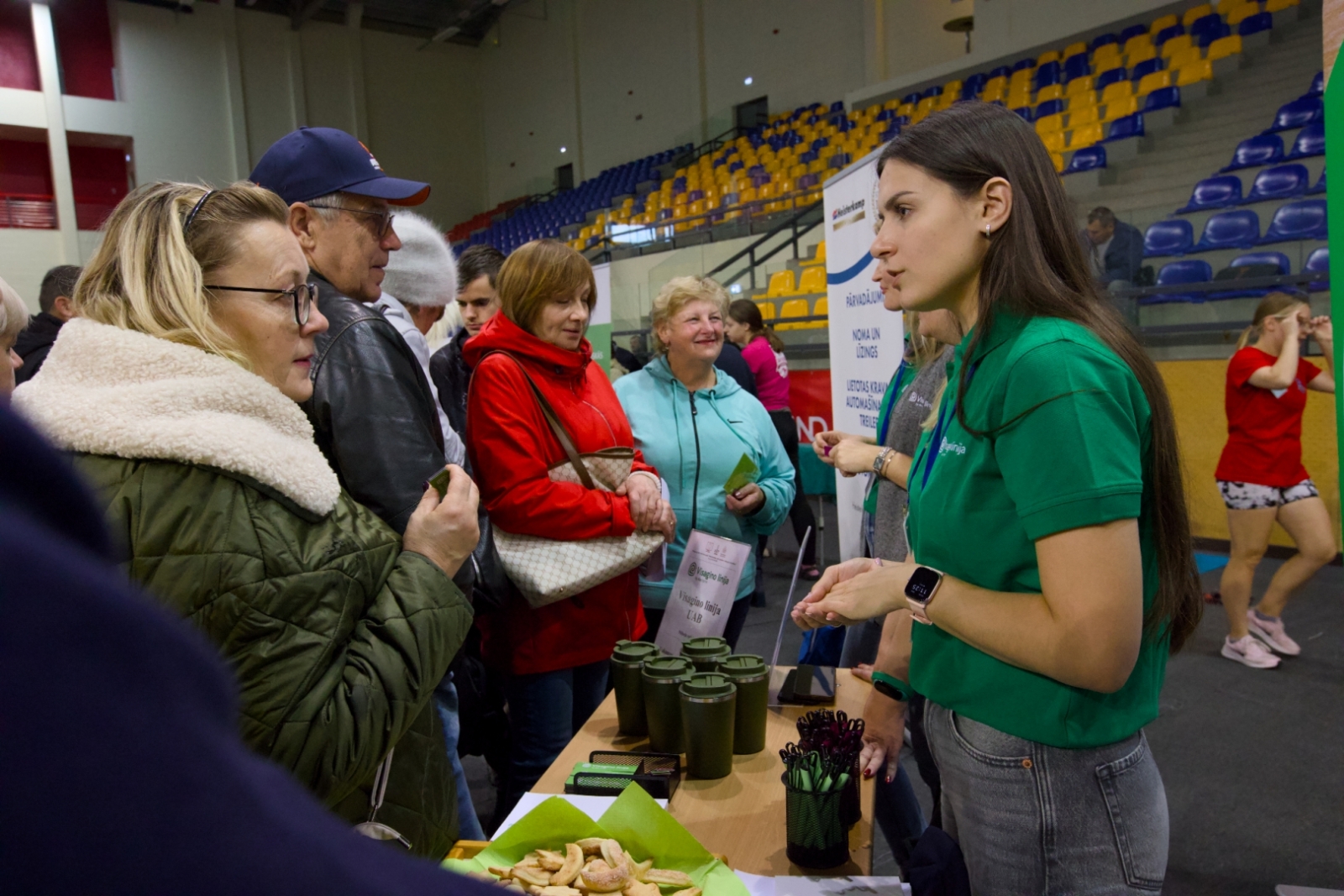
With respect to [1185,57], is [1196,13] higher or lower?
higher

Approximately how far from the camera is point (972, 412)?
3.65 ft

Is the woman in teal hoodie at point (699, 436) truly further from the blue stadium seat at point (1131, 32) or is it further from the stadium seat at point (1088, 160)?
the blue stadium seat at point (1131, 32)

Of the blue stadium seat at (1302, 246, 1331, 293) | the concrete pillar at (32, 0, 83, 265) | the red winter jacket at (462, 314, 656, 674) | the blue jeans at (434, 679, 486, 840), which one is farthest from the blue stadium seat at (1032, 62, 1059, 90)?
the concrete pillar at (32, 0, 83, 265)

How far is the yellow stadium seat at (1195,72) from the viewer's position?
350 inches

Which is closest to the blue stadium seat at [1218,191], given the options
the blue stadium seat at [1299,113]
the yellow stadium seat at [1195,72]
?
the blue stadium seat at [1299,113]

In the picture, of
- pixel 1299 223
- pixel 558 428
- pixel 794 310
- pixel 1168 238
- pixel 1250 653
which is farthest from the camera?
pixel 794 310

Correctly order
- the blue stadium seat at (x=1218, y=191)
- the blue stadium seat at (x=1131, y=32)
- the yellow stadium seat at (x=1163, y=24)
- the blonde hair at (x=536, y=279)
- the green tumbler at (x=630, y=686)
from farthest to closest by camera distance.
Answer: the blue stadium seat at (x=1131, y=32), the yellow stadium seat at (x=1163, y=24), the blue stadium seat at (x=1218, y=191), the blonde hair at (x=536, y=279), the green tumbler at (x=630, y=686)

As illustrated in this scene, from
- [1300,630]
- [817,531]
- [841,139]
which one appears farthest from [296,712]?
[841,139]

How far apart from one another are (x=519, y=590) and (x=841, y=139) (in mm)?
11380

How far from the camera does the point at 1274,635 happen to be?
4008mm

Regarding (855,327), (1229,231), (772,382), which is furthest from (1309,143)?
(855,327)

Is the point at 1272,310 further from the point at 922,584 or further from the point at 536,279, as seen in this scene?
the point at 922,584

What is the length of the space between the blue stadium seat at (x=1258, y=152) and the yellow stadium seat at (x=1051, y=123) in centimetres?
234

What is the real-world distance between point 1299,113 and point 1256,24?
Result: 221 cm
